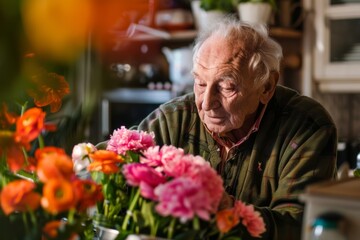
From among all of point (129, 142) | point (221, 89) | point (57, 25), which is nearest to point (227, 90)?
point (221, 89)

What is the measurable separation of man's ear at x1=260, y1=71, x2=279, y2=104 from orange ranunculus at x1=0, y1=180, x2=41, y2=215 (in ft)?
3.09

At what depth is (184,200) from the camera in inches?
31.0

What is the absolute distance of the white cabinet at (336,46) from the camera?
11.0ft

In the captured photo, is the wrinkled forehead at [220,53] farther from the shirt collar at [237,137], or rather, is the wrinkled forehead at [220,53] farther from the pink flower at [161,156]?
the pink flower at [161,156]

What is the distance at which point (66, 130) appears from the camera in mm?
393

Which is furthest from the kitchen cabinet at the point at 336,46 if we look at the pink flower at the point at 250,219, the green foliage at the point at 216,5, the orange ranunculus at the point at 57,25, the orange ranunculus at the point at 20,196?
the orange ranunculus at the point at 57,25

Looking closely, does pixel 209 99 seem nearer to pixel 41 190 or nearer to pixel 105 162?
pixel 105 162

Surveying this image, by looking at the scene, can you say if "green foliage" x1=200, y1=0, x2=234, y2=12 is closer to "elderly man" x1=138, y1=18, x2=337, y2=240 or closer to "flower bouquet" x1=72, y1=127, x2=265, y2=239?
"elderly man" x1=138, y1=18, x2=337, y2=240

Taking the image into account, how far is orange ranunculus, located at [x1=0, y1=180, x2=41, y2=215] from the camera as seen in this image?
712mm

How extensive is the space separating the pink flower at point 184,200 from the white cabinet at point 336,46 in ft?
8.95

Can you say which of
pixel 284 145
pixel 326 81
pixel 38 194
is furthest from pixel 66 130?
pixel 326 81

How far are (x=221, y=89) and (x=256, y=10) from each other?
1.83 m

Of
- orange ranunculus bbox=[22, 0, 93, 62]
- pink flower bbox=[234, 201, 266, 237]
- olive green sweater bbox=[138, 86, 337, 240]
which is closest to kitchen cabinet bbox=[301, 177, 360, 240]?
pink flower bbox=[234, 201, 266, 237]

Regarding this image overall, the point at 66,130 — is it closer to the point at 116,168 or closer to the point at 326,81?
the point at 116,168
